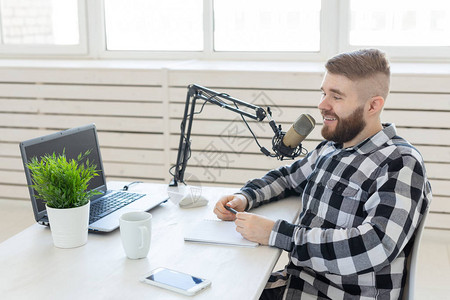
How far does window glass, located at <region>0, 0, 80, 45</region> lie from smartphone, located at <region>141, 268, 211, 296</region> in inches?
128

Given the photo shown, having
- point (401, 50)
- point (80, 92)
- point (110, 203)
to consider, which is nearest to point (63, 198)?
point (110, 203)

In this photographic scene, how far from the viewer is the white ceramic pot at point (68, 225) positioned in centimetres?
158

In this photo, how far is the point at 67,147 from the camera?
186 centimetres

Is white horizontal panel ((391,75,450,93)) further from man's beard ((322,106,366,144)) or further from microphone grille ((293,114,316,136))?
microphone grille ((293,114,316,136))

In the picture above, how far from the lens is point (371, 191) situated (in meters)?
1.61

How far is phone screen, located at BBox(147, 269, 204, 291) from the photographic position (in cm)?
138

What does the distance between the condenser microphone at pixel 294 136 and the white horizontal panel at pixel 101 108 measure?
2.12m

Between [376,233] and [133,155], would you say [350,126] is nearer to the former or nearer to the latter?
[376,233]

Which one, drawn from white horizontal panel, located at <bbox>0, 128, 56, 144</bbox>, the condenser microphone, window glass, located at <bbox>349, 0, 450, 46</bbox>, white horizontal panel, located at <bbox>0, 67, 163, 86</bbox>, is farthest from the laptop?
window glass, located at <bbox>349, 0, 450, 46</bbox>

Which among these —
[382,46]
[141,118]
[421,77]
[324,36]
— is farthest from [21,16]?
[421,77]

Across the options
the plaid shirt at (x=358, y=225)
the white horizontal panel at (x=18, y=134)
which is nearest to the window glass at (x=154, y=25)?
the white horizontal panel at (x=18, y=134)

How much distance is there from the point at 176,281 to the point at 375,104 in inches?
31.4

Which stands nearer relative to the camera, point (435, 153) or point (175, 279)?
point (175, 279)

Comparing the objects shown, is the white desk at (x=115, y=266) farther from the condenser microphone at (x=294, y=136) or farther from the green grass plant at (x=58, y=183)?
the condenser microphone at (x=294, y=136)
